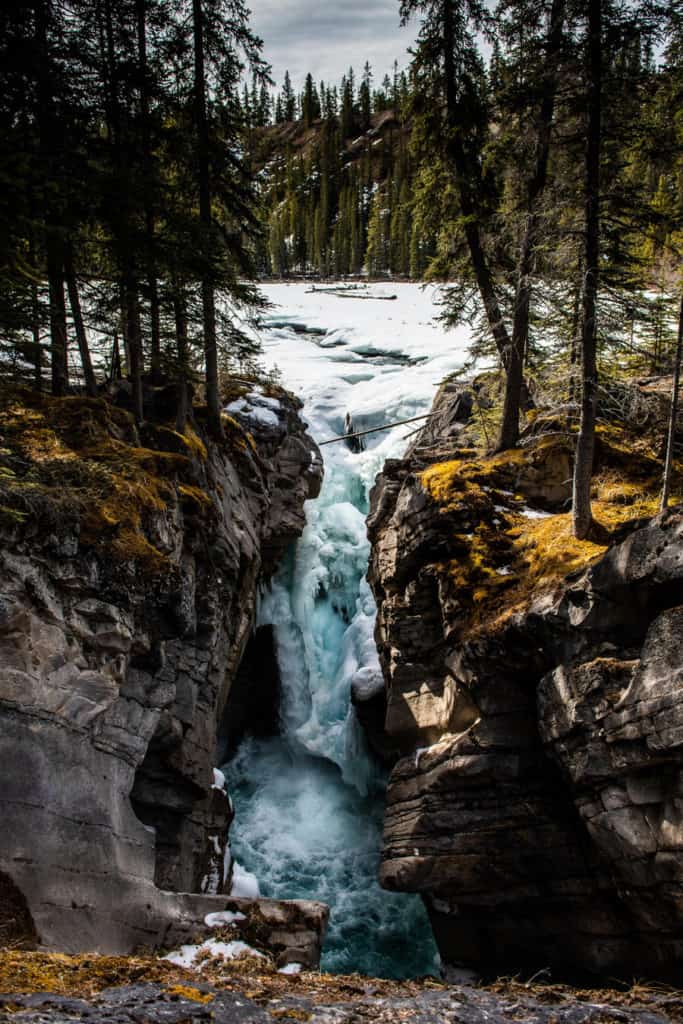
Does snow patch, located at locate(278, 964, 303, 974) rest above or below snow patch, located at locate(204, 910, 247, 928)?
below

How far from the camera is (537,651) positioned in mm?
10688

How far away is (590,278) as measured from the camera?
11703mm

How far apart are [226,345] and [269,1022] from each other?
1693 cm

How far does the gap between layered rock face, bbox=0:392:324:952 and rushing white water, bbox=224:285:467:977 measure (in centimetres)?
328

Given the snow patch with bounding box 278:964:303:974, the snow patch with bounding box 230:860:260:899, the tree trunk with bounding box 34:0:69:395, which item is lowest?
the snow patch with bounding box 230:860:260:899

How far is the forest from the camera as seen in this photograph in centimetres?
1149

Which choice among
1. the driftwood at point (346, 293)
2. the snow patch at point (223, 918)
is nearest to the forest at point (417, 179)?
the snow patch at point (223, 918)

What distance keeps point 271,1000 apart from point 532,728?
7.44 meters

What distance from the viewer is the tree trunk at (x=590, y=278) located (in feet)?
37.5

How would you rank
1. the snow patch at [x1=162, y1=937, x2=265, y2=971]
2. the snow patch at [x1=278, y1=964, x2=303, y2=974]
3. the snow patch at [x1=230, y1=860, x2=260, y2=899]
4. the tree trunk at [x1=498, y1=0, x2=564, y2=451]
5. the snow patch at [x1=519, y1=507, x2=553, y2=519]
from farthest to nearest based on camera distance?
the snow patch at [x1=230, y1=860, x2=260, y2=899] → the snow patch at [x1=519, y1=507, x2=553, y2=519] → the tree trunk at [x1=498, y1=0, x2=564, y2=451] → the snow patch at [x1=278, y1=964, x2=303, y2=974] → the snow patch at [x1=162, y1=937, x2=265, y2=971]

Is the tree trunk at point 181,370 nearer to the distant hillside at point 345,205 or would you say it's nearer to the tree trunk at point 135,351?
the tree trunk at point 135,351

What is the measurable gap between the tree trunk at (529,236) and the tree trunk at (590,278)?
719mm

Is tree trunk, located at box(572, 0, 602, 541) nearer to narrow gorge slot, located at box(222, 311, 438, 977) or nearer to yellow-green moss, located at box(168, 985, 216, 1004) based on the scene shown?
narrow gorge slot, located at box(222, 311, 438, 977)

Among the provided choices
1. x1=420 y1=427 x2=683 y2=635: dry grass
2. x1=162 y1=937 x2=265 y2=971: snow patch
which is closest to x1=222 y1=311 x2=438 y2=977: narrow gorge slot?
x1=162 y1=937 x2=265 y2=971: snow patch
